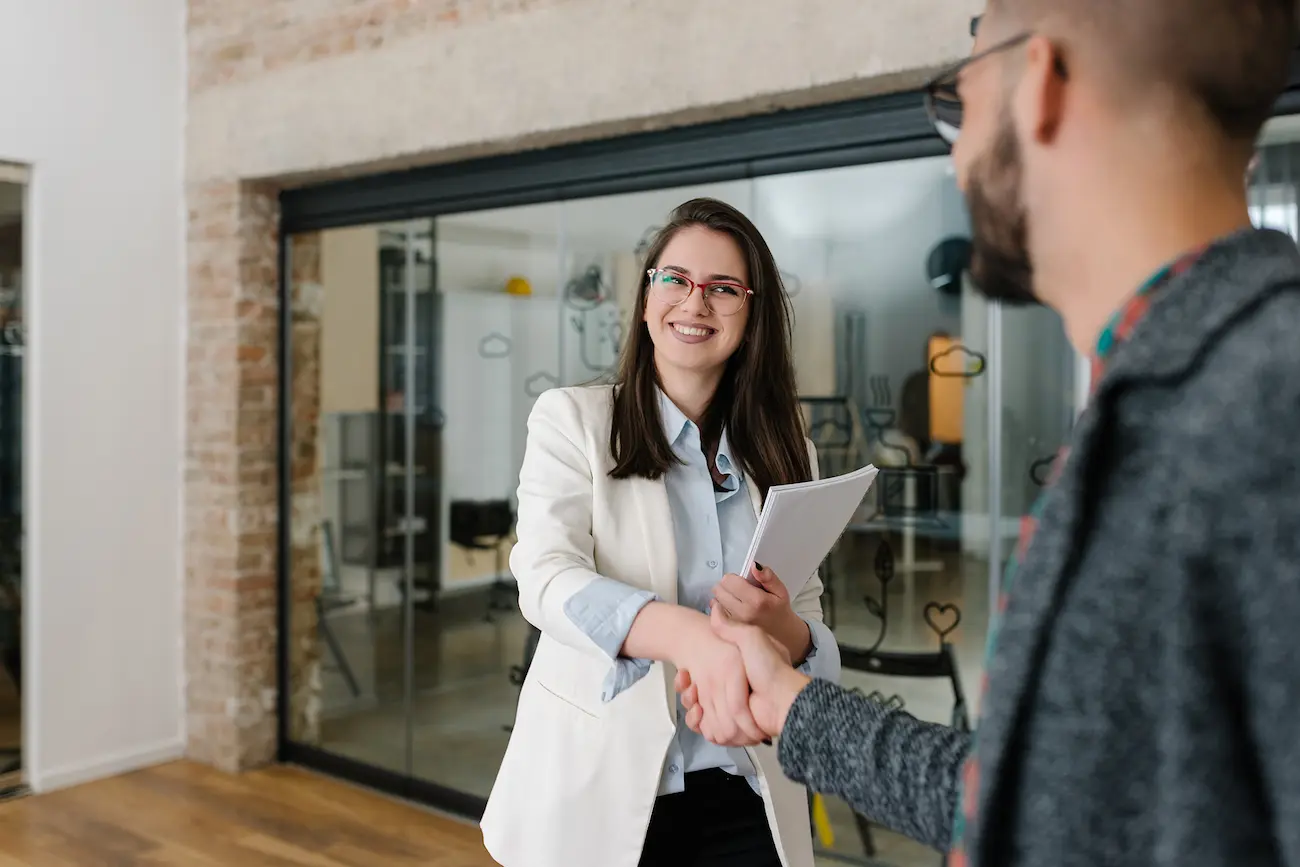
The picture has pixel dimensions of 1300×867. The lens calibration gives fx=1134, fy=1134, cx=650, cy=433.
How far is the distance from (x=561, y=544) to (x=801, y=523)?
0.41 meters

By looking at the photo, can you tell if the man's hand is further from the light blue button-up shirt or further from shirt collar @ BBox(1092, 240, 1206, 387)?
shirt collar @ BBox(1092, 240, 1206, 387)

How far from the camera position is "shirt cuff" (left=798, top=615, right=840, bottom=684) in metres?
1.87

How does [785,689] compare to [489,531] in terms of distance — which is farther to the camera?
[489,531]

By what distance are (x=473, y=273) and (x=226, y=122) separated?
1342 millimetres

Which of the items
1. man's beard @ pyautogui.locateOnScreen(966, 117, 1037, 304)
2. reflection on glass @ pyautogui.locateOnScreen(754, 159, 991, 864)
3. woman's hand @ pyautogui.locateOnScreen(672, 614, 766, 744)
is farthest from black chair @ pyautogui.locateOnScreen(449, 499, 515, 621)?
man's beard @ pyautogui.locateOnScreen(966, 117, 1037, 304)

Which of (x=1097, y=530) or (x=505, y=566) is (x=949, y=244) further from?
(x=1097, y=530)

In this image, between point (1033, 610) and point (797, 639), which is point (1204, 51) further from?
point (797, 639)

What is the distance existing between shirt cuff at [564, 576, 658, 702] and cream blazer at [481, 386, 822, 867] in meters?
0.08

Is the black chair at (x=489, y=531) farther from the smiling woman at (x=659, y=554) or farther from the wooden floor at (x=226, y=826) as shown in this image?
the smiling woman at (x=659, y=554)

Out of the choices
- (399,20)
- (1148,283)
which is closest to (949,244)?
(399,20)

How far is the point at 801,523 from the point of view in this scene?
1.66m

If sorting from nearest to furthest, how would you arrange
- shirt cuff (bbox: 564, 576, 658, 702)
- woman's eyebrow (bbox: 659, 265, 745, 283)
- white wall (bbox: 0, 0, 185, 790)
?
shirt cuff (bbox: 564, 576, 658, 702), woman's eyebrow (bbox: 659, 265, 745, 283), white wall (bbox: 0, 0, 185, 790)

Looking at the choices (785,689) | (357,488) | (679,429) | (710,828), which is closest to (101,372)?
(357,488)

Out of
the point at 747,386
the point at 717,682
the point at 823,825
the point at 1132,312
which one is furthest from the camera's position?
the point at 823,825
